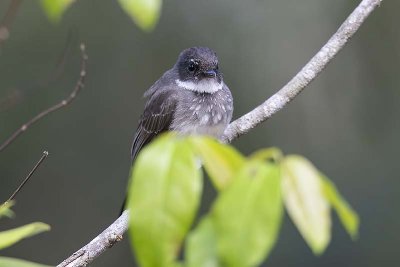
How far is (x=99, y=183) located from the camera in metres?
6.70

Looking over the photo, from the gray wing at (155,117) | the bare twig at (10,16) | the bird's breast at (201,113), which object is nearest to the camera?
the bare twig at (10,16)

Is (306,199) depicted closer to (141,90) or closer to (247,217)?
(247,217)

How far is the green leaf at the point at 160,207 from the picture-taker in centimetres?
115

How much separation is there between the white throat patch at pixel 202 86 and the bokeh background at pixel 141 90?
214 cm

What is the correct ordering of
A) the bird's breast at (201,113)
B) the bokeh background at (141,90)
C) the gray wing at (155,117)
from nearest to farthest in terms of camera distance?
the bird's breast at (201,113)
the gray wing at (155,117)
the bokeh background at (141,90)

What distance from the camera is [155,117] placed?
4.36 metres

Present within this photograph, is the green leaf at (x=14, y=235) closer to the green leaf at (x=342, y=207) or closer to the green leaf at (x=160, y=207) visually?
the green leaf at (x=160, y=207)

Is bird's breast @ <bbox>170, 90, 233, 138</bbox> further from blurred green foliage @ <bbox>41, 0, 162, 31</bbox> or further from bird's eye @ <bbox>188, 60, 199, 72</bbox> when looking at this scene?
blurred green foliage @ <bbox>41, 0, 162, 31</bbox>

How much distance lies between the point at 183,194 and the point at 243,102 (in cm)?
548

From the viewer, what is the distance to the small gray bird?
4195mm

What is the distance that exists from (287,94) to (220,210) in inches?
90.1

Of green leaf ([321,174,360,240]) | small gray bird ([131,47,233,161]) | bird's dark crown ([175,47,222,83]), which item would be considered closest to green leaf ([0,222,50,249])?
green leaf ([321,174,360,240])

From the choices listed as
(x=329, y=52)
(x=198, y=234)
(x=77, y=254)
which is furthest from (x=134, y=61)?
(x=198, y=234)

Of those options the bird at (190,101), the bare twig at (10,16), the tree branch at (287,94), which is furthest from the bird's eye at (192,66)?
the bare twig at (10,16)
